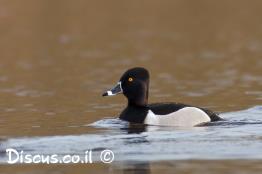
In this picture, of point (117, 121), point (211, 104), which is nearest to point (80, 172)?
point (117, 121)

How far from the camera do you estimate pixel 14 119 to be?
2095 cm

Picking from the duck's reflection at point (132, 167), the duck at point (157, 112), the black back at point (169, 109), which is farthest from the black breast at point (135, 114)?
the duck's reflection at point (132, 167)

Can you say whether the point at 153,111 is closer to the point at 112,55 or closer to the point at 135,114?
the point at 135,114

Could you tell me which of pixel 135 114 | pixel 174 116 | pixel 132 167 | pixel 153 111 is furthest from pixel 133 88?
pixel 132 167

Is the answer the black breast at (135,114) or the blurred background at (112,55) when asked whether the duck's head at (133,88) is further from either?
the blurred background at (112,55)

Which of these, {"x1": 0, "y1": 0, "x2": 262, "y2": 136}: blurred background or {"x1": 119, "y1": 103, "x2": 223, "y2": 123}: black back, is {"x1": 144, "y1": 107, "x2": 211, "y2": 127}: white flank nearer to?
{"x1": 119, "y1": 103, "x2": 223, "y2": 123}: black back

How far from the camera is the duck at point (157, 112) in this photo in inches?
784

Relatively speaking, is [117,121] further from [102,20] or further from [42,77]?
[102,20]

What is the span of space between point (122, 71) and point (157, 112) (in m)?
8.92

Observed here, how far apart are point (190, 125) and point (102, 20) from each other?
21.9 m

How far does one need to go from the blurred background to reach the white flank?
1.33 meters

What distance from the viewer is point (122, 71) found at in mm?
28891

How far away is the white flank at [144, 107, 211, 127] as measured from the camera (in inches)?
781

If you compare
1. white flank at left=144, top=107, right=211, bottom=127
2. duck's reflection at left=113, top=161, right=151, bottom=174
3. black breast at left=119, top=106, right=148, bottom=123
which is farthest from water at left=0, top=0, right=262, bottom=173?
white flank at left=144, top=107, right=211, bottom=127
